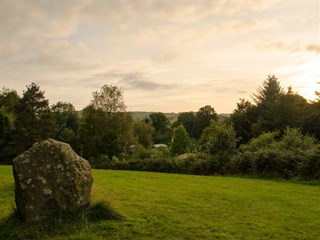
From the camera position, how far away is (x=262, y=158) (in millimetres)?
21859

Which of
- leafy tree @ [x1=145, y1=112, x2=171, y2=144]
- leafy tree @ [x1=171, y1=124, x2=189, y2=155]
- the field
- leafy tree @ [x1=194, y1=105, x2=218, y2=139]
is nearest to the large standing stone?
the field

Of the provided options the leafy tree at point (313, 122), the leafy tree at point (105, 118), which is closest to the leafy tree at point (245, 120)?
the leafy tree at point (313, 122)

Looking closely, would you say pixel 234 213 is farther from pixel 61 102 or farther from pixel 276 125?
pixel 61 102

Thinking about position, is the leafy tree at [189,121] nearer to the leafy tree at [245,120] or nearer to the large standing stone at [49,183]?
the leafy tree at [245,120]

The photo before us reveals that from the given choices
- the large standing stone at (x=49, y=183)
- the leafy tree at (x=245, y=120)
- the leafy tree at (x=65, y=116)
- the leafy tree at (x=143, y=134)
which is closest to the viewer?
the large standing stone at (x=49, y=183)

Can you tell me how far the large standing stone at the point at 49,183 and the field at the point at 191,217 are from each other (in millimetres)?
475

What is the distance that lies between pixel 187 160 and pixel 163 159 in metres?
2.27

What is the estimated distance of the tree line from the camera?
22094 millimetres

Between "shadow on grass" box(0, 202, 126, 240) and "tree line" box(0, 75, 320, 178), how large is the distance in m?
14.8

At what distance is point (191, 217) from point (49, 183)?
4.00 metres

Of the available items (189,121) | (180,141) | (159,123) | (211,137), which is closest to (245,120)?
(180,141)

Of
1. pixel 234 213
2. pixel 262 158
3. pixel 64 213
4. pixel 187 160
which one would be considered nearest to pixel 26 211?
pixel 64 213

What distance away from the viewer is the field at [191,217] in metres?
7.46

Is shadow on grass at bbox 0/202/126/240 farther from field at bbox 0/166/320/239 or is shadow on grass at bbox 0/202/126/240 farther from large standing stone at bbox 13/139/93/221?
large standing stone at bbox 13/139/93/221
